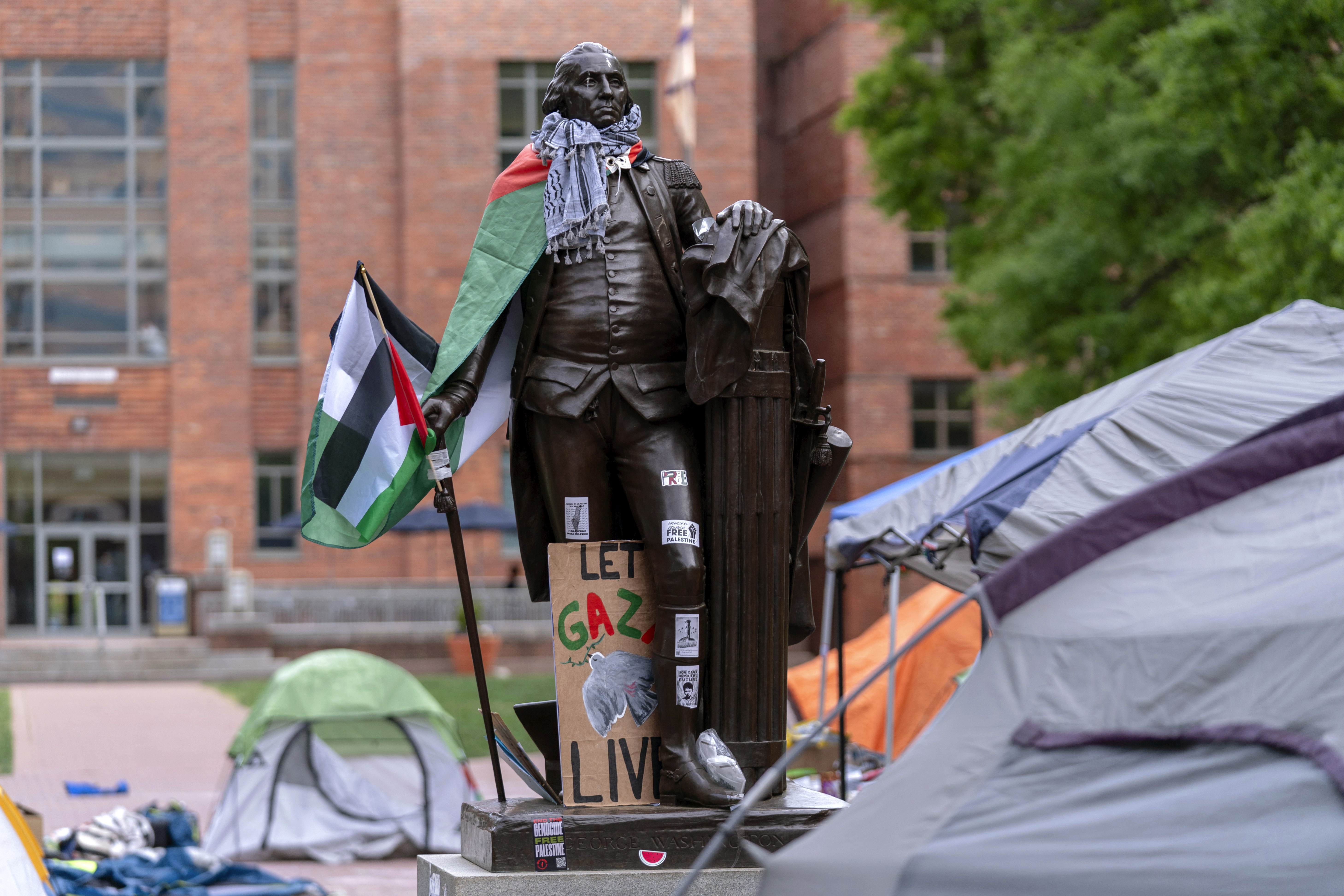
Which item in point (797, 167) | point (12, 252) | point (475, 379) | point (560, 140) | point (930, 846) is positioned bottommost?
point (930, 846)

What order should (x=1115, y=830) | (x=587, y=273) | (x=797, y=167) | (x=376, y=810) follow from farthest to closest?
(x=797, y=167), (x=376, y=810), (x=587, y=273), (x=1115, y=830)

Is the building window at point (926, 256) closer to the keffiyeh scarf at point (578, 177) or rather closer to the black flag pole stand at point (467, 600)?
the keffiyeh scarf at point (578, 177)

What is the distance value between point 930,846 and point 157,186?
37310mm

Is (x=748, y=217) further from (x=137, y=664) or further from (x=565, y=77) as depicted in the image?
(x=137, y=664)

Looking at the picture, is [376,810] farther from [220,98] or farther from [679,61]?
[220,98]

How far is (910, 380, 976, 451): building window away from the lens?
38.3 metres

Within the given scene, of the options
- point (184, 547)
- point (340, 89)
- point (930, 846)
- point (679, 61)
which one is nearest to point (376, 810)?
point (930, 846)

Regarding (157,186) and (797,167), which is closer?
(157,186)

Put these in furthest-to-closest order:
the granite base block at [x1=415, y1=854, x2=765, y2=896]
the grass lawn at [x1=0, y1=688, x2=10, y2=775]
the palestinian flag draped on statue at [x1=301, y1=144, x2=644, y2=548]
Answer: the grass lawn at [x1=0, y1=688, x2=10, y2=775]
the palestinian flag draped on statue at [x1=301, y1=144, x2=644, y2=548]
the granite base block at [x1=415, y1=854, x2=765, y2=896]

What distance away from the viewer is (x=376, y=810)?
12734 millimetres

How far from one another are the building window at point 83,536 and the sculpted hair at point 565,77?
33.5m

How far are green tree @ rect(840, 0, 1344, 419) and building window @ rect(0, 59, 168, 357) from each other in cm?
2023

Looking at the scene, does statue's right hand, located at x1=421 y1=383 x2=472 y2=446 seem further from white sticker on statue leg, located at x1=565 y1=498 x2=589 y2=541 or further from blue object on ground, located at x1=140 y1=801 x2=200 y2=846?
blue object on ground, located at x1=140 y1=801 x2=200 y2=846

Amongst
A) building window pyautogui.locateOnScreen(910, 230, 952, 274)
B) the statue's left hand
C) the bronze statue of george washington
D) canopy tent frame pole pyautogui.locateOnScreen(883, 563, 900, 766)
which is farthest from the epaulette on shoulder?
building window pyautogui.locateOnScreen(910, 230, 952, 274)
